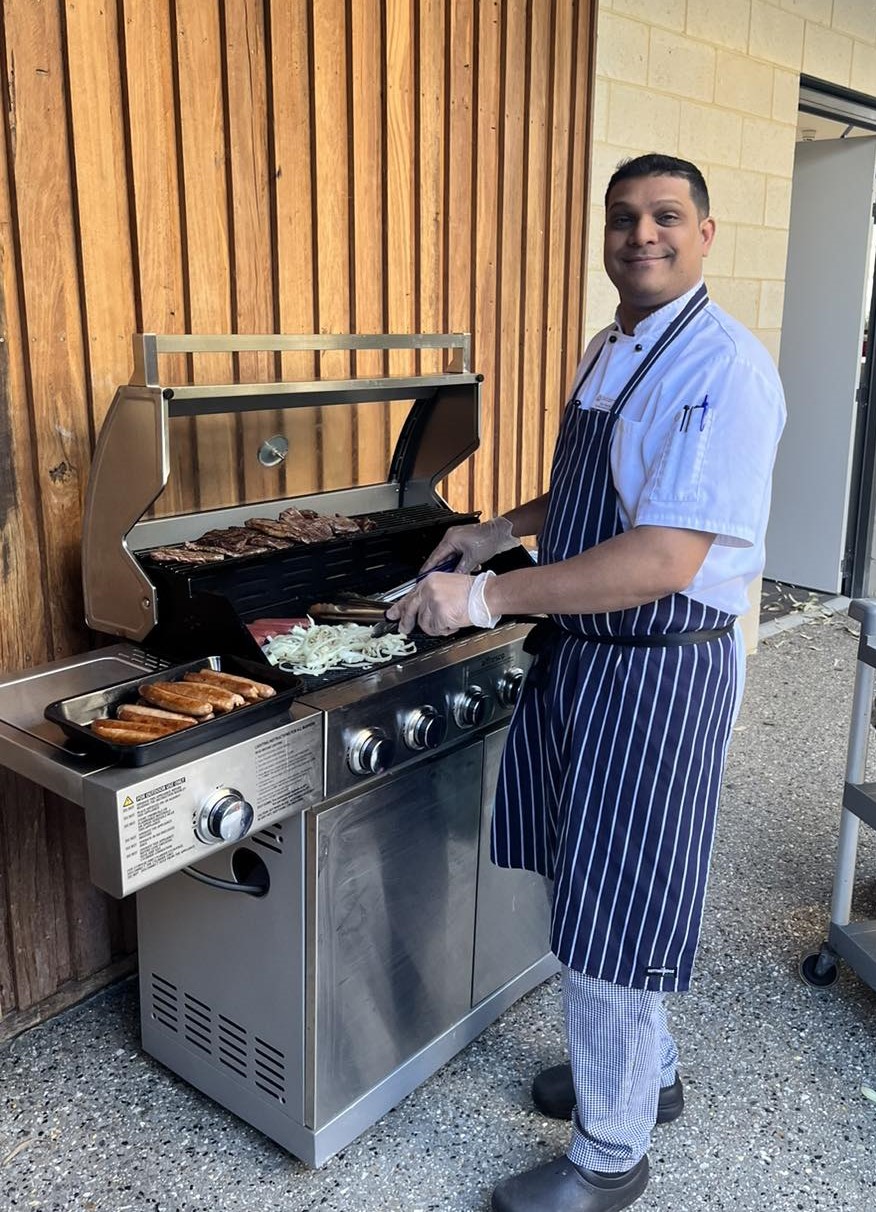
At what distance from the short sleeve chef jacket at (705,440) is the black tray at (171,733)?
0.66 metres

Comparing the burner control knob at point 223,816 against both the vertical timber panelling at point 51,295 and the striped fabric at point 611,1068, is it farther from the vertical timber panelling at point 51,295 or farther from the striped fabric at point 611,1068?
the vertical timber panelling at point 51,295

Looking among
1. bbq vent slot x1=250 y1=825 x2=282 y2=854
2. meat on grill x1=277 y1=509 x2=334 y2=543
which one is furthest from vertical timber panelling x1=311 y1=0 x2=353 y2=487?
bbq vent slot x1=250 y1=825 x2=282 y2=854

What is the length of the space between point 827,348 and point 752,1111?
4344 mm

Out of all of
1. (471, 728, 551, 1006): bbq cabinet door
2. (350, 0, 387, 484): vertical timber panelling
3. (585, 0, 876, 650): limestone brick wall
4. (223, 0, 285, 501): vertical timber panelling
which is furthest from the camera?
(585, 0, 876, 650): limestone brick wall

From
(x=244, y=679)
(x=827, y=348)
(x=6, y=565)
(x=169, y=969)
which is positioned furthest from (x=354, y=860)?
(x=827, y=348)

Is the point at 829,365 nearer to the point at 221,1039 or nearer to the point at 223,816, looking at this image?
the point at 221,1039

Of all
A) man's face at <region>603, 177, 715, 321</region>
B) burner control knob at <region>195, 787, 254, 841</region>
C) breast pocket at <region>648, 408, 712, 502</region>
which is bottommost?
burner control knob at <region>195, 787, 254, 841</region>

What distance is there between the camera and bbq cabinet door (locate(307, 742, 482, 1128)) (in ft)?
6.09

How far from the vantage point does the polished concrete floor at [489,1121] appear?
6.38 feet

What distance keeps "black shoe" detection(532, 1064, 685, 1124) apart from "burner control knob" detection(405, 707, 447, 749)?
0.77 metres

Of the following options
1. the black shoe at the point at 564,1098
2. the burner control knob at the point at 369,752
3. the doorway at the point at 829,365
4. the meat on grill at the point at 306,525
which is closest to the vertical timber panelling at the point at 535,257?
the meat on grill at the point at 306,525

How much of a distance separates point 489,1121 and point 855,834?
1.11 meters

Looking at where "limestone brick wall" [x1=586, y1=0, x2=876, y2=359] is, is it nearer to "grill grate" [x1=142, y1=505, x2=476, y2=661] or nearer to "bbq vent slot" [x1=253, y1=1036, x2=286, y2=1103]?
"grill grate" [x1=142, y1=505, x2=476, y2=661]

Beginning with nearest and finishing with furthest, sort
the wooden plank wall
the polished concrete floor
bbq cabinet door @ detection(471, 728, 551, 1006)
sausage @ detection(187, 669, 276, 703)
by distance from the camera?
sausage @ detection(187, 669, 276, 703) → the polished concrete floor → the wooden plank wall → bbq cabinet door @ detection(471, 728, 551, 1006)
